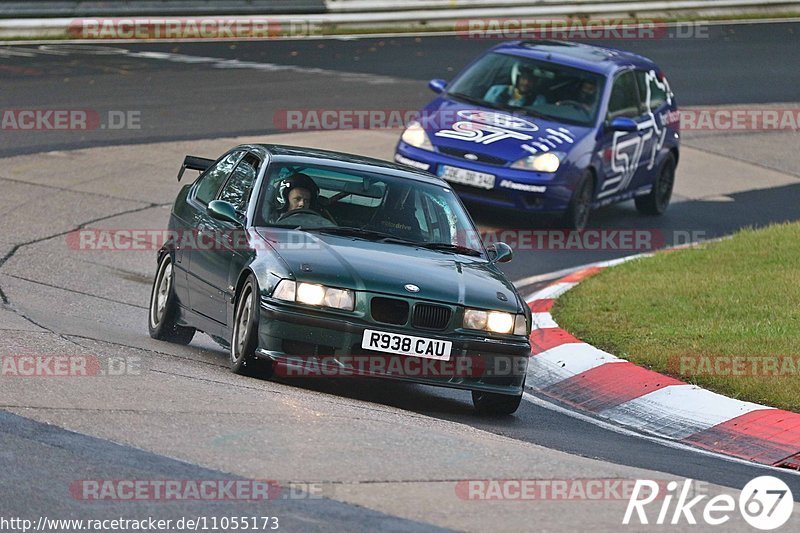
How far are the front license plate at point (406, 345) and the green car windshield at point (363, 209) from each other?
1088 mm

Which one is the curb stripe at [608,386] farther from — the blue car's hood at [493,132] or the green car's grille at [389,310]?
the blue car's hood at [493,132]

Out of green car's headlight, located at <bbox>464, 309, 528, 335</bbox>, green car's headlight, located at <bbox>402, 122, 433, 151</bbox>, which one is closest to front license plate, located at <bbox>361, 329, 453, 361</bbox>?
green car's headlight, located at <bbox>464, 309, 528, 335</bbox>

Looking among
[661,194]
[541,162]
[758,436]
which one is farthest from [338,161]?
[661,194]

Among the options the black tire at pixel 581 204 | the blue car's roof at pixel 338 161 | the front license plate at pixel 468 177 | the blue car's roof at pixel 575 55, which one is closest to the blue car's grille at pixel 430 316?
the blue car's roof at pixel 338 161

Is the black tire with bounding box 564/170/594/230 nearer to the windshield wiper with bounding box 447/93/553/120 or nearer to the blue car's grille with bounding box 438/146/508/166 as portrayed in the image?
the windshield wiper with bounding box 447/93/553/120

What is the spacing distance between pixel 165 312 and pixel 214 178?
98 centimetres

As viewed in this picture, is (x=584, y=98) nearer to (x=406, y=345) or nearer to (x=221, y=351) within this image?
(x=221, y=351)

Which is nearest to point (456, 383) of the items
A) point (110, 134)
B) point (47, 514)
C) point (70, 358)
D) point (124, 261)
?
point (70, 358)

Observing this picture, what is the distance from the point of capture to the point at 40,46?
79.5 ft

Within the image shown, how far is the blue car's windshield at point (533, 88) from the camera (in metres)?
16.5

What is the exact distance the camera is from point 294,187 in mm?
9828

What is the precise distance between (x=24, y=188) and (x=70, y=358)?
777 cm

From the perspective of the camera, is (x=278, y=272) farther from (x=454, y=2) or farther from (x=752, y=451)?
(x=454, y=2)

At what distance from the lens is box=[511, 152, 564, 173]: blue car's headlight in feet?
50.9
